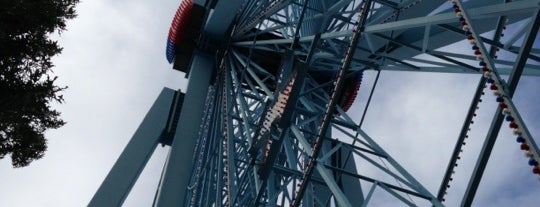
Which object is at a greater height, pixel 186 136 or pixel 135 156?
pixel 186 136

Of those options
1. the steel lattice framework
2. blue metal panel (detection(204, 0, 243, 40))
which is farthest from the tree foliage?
blue metal panel (detection(204, 0, 243, 40))

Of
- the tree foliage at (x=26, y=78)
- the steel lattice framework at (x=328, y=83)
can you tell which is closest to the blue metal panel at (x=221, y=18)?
the steel lattice framework at (x=328, y=83)

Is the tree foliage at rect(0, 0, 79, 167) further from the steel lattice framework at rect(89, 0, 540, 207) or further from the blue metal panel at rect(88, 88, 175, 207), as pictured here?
the blue metal panel at rect(88, 88, 175, 207)

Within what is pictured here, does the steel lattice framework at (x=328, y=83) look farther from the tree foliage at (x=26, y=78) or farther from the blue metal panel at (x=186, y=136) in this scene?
the tree foliage at (x=26, y=78)

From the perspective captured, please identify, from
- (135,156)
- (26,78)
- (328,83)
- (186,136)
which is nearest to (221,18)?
(186,136)

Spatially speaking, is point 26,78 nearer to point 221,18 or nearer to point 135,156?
point 135,156

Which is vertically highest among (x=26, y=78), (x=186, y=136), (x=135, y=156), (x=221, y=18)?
(x=221, y=18)
